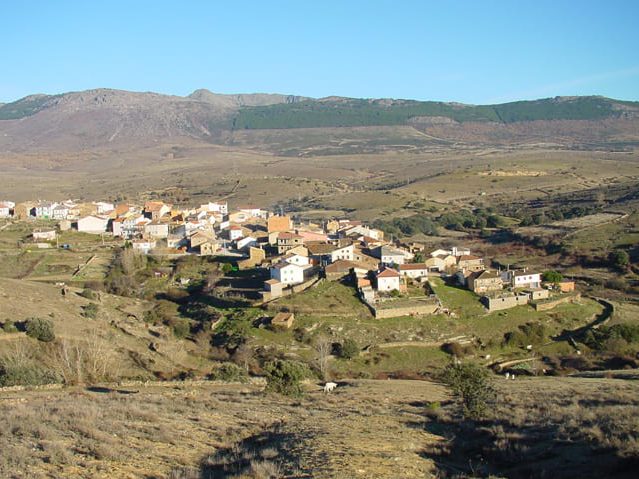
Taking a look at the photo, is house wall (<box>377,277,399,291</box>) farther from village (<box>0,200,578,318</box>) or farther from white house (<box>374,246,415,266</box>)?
white house (<box>374,246,415,266</box>)

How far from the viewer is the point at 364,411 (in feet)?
48.8

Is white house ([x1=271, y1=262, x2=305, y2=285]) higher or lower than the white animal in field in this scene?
higher

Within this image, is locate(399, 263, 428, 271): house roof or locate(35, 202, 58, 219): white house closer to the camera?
locate(399, 263, 428, 271): house roof

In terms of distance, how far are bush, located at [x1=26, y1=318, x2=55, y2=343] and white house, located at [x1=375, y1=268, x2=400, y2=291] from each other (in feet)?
51.8

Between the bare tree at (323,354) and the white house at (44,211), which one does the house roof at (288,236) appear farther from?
the white house at (44,211)

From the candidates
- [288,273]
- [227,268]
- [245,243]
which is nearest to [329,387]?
[288,273]

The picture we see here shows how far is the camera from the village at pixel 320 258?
33688 mm

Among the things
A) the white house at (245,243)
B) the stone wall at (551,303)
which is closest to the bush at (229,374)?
the stone wall at (551,303)

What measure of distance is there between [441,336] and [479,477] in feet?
68.8

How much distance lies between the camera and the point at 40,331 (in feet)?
79.3

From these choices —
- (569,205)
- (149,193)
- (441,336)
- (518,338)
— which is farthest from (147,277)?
(149,193)

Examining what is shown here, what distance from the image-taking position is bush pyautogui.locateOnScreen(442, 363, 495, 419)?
45.6 feet

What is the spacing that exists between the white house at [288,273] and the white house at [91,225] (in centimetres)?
2416

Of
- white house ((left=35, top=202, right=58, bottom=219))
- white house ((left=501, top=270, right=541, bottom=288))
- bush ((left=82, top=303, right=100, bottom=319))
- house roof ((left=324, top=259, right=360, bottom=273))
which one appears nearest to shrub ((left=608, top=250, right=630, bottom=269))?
white house ((left=501, top=270, right=541, bottom=288))
